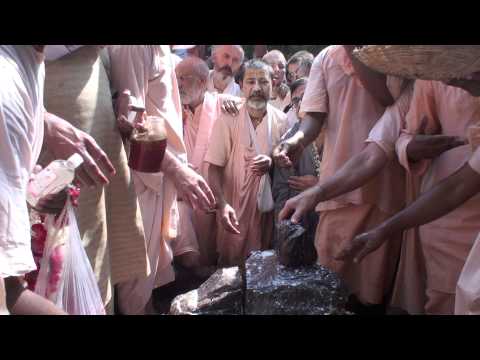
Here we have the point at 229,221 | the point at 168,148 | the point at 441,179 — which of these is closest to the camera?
the point at 441,179

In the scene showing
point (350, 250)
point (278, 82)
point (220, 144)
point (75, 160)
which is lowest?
point (350, 250)

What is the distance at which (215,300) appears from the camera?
243 cm

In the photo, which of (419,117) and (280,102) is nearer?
(419,117)

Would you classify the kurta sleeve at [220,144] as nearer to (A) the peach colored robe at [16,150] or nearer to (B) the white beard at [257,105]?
(B) the white beard at [257,105]

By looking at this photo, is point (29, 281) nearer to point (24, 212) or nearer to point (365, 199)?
point (24, 212)

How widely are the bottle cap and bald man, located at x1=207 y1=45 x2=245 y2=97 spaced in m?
3.88

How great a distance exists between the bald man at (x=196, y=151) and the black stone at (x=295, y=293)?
5.65 ft

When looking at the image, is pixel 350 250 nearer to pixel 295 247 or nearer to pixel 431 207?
pixel 295 247

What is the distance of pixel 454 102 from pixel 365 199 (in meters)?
0.75

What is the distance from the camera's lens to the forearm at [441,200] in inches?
84.8

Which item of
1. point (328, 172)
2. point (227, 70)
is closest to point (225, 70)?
point (227, 70)

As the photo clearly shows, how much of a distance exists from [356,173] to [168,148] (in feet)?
3.08

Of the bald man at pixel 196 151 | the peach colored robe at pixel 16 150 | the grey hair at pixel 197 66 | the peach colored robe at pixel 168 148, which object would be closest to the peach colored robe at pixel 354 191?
the peach colored robe at pixel 168 148

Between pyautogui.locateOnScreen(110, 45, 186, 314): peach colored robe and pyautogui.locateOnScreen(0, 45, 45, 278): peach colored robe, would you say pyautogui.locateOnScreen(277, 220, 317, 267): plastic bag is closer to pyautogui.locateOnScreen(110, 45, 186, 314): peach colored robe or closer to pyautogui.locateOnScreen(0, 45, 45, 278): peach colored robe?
pyautogui.locateOnScreen(110, 45, 186, 314): peach colored robe
